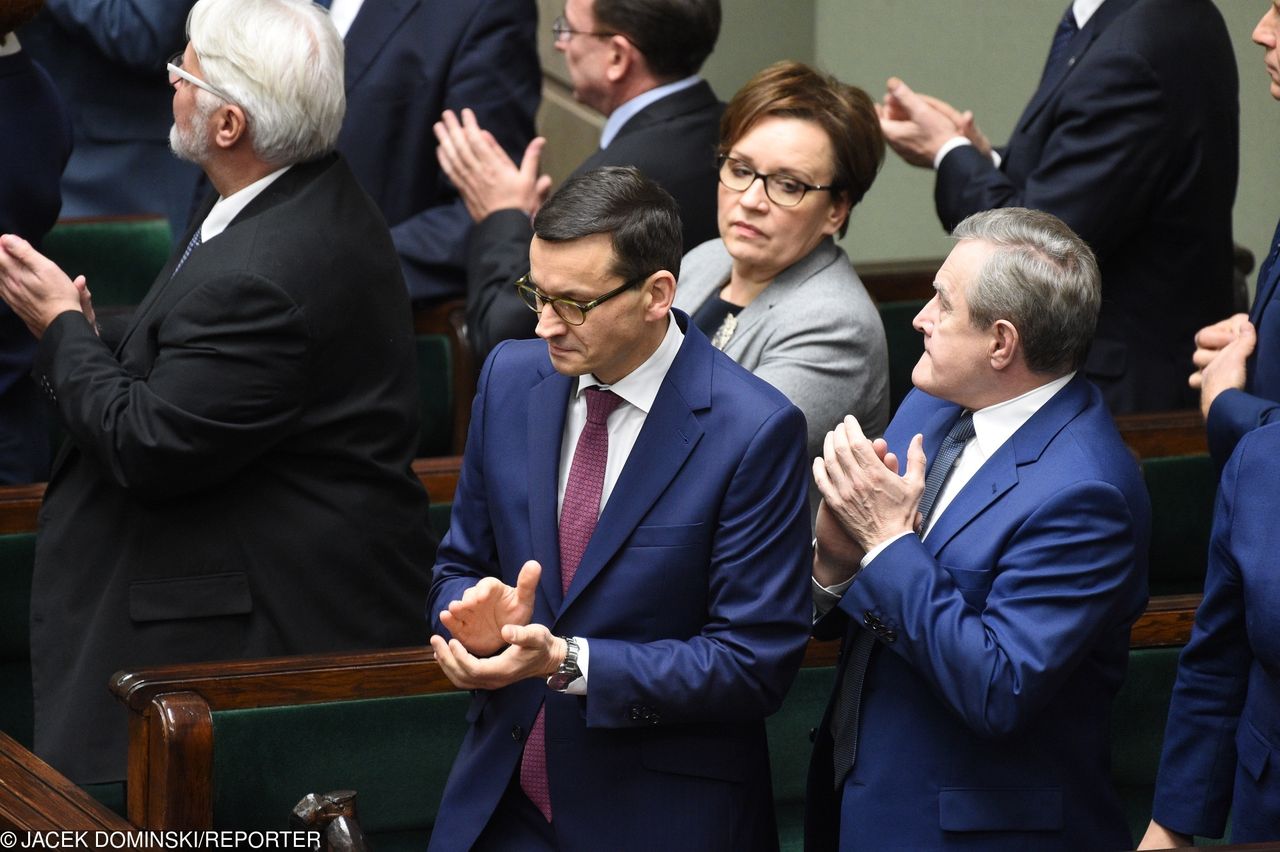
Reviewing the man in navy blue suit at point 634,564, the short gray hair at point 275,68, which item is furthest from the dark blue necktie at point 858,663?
the short gray hair at point 275,68

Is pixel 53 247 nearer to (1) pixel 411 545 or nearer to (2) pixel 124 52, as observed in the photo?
(2) pixel 124 52

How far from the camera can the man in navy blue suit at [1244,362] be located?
304cm

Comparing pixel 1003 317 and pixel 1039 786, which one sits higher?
pixel 1003 317

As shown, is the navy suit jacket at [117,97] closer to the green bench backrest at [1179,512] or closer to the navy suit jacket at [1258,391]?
the green bench backrest at [1179,512]

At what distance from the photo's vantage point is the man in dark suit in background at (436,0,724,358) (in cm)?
395

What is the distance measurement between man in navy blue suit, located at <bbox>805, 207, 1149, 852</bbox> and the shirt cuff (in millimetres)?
371

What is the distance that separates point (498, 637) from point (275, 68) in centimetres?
129

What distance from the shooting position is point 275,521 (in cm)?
324

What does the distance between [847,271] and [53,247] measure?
2.63 m

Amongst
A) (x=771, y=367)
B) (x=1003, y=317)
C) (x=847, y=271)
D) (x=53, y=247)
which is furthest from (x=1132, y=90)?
(x=53, y=247)

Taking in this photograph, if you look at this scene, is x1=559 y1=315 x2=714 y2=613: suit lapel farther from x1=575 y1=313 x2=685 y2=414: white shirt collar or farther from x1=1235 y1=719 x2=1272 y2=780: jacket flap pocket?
x1=1235 y1=719 x2=1272 y2=780: jacket flap pocket

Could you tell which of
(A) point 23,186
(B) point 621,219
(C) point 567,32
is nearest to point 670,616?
(B) point 621,219

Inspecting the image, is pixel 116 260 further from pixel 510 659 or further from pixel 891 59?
pixel 510 659

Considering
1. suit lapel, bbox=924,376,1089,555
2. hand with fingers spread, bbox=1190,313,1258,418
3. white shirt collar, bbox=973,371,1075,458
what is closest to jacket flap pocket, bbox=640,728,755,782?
suit lapel, bbox=924,376,1089,555
